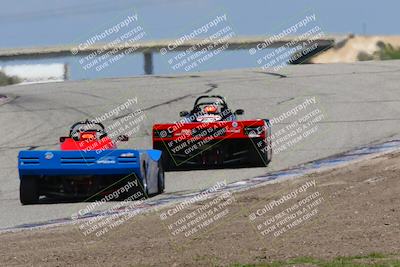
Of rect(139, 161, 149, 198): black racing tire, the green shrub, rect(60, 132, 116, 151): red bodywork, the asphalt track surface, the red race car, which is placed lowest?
the green shrub

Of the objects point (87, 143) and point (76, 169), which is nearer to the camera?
point (76, 169)

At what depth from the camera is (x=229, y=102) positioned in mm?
31672

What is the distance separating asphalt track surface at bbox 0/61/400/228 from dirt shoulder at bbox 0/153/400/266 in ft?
7.75

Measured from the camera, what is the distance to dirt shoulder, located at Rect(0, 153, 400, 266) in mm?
10336

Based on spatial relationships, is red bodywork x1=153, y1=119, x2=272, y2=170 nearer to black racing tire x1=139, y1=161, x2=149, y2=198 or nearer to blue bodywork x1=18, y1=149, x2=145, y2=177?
black racing tire x1=139, y1=161, x2=149, y2=198

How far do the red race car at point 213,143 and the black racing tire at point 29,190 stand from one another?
3978 millimetres

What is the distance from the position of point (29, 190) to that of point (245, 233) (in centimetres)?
548

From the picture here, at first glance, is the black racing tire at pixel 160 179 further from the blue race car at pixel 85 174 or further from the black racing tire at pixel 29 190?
the black racing tire at pixel 29 190

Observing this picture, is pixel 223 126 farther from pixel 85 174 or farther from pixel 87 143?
pixel 85 174

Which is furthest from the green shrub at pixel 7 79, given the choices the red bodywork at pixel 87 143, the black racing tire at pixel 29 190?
the black racing tire at pixel 29 190

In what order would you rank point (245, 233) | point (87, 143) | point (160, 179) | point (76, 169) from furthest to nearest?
1. point (87, 143)
2. point (160, 179)
3. point (76, 169)
4. point (245, 233)

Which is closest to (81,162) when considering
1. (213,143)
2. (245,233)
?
(213,143)

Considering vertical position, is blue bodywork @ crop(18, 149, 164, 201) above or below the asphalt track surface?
above

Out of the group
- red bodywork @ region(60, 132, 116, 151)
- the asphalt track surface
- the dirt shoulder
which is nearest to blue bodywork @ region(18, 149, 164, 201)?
the asphalt track surface
